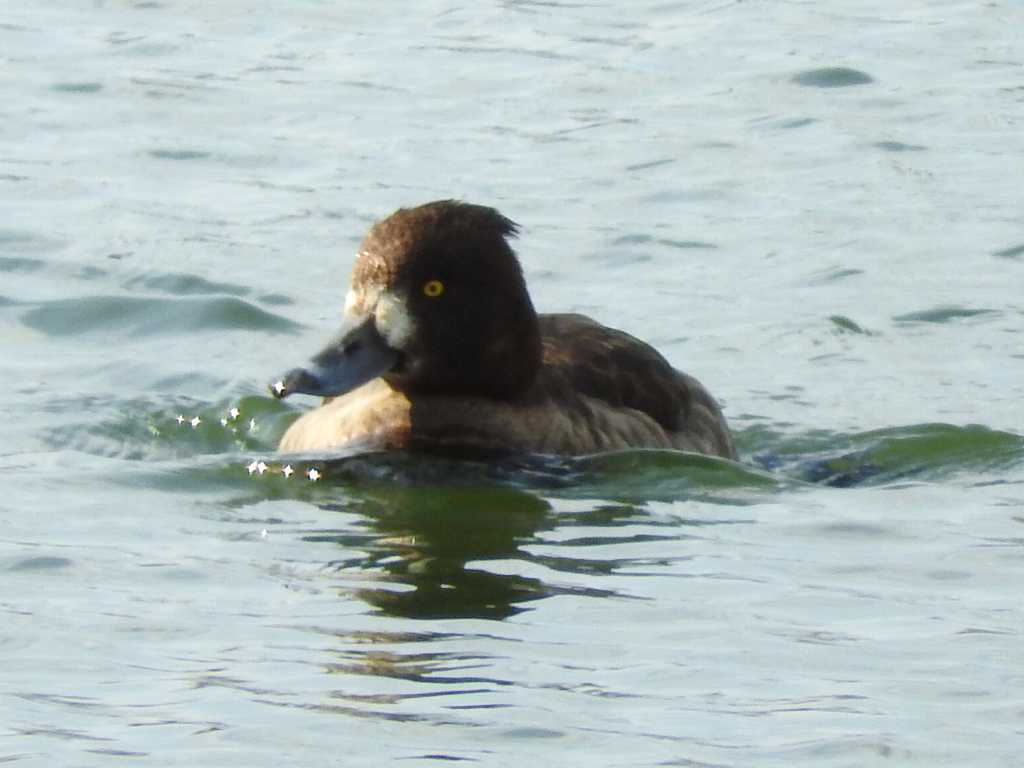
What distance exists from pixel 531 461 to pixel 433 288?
75cm

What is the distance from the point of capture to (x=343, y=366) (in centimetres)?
1027

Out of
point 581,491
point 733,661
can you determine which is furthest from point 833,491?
point 733,661

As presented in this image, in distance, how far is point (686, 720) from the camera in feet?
24.0

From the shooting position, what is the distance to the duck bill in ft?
33.6

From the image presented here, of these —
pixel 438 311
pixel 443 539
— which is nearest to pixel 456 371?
pixel 438 311

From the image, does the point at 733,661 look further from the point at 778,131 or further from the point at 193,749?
the point at 778,131

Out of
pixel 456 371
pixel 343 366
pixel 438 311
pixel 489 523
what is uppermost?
pixel 438 311

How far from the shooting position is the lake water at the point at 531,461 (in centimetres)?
750

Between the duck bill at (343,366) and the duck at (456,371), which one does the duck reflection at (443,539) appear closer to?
the duck at (456,371)

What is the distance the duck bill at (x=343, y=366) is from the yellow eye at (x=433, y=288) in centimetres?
24

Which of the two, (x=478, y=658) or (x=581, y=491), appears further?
(x=581, y=491)

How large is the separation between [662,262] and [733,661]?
277 inches

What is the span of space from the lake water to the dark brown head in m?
0.41

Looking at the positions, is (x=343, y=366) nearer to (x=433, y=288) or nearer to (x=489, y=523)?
(x=433, y=288)
